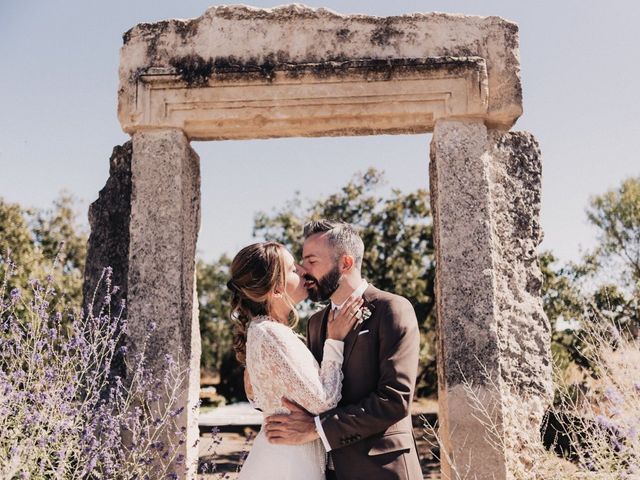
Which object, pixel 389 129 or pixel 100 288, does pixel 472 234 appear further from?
pixel 100 288

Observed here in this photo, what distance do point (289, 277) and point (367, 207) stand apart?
10080 mm

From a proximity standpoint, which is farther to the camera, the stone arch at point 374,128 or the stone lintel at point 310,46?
the stone lintel at point 310,46

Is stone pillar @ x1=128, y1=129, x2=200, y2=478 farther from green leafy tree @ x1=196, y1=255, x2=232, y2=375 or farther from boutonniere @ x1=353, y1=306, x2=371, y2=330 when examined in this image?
green leafy tree @ x1=196, y1=255, x2=232, y2=375

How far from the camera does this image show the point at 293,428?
2352mm

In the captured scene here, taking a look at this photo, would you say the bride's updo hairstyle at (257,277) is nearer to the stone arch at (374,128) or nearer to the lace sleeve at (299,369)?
the lace sleeve at (299,369)

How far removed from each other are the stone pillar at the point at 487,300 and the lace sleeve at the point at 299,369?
116cm

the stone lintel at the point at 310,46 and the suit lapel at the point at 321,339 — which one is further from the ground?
the stone lintel at the point at 310,46

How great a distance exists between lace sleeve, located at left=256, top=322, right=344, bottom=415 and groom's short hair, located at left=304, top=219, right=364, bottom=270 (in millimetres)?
456

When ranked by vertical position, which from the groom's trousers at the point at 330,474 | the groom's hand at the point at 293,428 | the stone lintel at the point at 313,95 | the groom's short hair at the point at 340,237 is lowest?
the groom's trousers at the point at 330,474

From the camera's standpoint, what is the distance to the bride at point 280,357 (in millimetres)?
2383

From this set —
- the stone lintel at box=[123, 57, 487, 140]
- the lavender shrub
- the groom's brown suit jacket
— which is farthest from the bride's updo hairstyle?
the stone lintel at box=[123, 57, 487, 140]

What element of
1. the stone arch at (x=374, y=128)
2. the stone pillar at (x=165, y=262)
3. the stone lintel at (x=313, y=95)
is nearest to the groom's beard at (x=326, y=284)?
the stone arch at (x=374, y=128)

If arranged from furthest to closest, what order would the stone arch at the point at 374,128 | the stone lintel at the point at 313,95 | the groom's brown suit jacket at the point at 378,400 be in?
1. the stone lintel at the point at 313,95
2. the stone arch at the point at 374,128
3. the groom's brown suit jacket at the point at 378,400

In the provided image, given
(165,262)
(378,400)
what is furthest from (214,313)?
(378,400)
